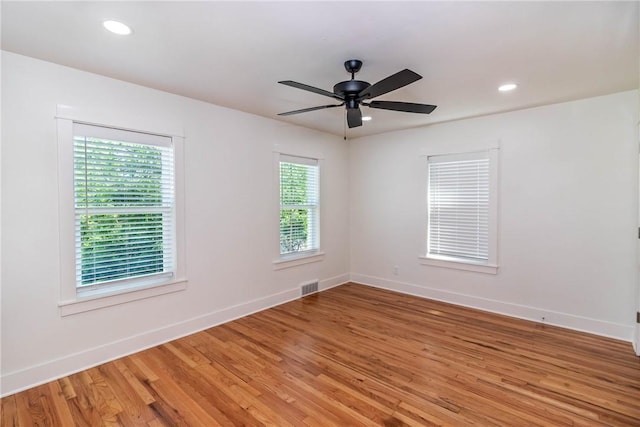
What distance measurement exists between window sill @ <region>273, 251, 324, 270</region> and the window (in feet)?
5.67

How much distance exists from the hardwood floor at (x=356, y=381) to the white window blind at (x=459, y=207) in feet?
3.63

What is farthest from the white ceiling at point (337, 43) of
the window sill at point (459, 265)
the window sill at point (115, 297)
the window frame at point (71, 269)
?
the window sill at point (459, 265)

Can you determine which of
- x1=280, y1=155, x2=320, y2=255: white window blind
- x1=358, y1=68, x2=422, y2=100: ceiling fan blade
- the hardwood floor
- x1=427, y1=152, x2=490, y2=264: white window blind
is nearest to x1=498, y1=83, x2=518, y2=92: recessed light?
x1=427, y1=152, x2=490, y2=264: white window blind

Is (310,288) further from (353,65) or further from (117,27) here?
(117,27)

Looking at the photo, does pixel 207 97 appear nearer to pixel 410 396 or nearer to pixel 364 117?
pixel 364 117

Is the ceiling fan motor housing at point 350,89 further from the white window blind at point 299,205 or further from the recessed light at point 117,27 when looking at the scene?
the white window blind at point 299,205

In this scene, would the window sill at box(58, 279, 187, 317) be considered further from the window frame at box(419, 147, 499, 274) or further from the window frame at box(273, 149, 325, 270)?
the window frame at box(419, 147, 499, 274)

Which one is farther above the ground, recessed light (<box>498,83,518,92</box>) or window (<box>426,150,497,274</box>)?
recessed light (<box>498,83,518,92</box>)

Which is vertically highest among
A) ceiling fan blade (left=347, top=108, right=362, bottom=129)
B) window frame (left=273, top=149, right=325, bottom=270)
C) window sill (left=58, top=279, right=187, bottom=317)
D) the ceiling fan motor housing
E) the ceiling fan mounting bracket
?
the ceiling fan mounting bracket

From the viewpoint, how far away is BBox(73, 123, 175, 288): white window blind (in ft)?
9.24

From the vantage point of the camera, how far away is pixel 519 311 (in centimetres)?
399

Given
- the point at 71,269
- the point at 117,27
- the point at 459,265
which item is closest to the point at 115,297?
the point at 71,269

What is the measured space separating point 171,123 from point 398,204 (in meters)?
3.43

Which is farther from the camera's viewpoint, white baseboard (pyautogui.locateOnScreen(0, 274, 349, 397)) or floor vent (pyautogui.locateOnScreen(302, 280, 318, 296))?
floor vent (pyautogui.locateOnScreen(302, 280, 318, 296))
